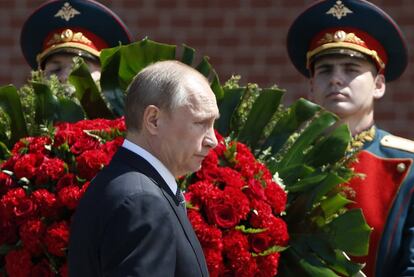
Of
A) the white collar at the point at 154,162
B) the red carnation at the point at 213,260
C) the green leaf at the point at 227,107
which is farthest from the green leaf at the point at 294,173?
the white collar at the point at 154,162

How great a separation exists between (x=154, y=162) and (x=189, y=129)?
106 mm

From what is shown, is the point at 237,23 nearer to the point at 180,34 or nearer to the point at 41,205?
the point at 180,34

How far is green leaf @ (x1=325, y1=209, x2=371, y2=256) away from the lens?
3.84 m

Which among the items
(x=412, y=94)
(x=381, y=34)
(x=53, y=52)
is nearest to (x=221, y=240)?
(x=381, y=34)

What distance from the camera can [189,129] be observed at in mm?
2891

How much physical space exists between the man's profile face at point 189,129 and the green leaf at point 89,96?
1.12 m

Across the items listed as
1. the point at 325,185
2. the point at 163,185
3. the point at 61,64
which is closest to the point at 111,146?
the point at 325,185

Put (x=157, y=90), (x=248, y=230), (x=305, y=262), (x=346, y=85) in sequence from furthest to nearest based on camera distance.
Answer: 1. (x=346, y=85)
2. (x=305, y=262)
3. (x=248, y=230)
4. (x=157, y=90)

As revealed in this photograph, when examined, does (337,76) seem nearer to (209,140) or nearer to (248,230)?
(248,230)

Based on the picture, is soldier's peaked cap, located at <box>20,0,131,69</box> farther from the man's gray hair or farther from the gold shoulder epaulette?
the man's gray hair

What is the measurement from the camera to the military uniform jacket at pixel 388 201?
434 centimetres

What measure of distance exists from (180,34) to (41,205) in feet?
9.78

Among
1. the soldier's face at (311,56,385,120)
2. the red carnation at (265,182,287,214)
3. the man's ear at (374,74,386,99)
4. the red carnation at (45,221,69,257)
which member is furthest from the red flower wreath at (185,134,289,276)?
the man's ear at (374,74,386,99)

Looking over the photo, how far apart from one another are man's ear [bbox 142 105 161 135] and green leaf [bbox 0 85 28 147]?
118 cm
